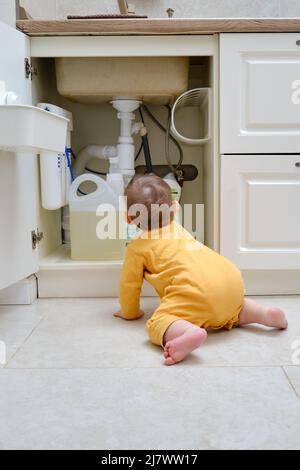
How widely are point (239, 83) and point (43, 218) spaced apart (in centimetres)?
73

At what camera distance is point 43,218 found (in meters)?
1.54

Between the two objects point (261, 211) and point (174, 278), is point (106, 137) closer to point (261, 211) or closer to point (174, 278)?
point (261, 211)

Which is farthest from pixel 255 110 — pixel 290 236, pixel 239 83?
pixel 290 236

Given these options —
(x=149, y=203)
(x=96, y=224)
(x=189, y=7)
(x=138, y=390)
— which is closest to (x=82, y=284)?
(x=96, y=224)

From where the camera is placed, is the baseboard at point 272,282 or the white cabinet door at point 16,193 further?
the baseboard at point 272,282

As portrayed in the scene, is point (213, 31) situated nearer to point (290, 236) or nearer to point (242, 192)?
point (242, 192)

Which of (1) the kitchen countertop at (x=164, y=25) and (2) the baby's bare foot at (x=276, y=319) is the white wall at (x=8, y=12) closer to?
(1) the kitchen countertop at (x=164, y=25)

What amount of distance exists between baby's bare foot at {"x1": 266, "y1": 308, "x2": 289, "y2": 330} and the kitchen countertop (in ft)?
2.61

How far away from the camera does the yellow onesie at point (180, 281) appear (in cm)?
107

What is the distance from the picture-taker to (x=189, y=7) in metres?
1.96

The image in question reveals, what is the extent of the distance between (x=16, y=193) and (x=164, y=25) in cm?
63

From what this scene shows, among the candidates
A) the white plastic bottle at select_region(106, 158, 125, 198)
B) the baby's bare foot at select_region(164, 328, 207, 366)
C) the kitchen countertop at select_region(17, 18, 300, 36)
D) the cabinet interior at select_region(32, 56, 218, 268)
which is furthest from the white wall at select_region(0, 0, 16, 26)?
the baby's bare foot at select_region(164, 328, 207, 366)

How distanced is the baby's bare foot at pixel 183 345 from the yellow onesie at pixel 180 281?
68 mm

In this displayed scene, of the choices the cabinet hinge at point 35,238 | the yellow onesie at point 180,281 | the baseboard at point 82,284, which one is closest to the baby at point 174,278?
the yellow onesie at point 180,281
